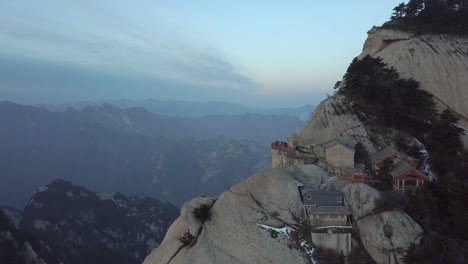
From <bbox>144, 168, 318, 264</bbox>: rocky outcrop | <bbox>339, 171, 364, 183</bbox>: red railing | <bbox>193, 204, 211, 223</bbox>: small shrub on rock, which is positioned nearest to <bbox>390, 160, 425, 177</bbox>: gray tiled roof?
<bbox>339, 171, 364, 183</bbox>: red railing

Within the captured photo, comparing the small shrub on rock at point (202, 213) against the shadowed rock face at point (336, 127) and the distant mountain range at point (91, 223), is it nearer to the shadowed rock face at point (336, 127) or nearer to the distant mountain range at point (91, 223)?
the shadowed rock face at point (336, 127)

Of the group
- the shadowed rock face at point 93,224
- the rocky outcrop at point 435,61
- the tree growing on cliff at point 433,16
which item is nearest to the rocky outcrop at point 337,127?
the rocky outcrop at point 435,61

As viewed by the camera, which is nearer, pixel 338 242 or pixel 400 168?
pixel 338 242

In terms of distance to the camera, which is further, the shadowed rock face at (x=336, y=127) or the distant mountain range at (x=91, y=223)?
the distant mountain range at (x=91, y=223)

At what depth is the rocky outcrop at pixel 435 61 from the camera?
64062 millimetres

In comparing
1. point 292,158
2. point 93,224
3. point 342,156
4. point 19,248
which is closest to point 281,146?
point 292,158

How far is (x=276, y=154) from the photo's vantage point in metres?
60.1

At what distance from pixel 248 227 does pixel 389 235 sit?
14473 millimetres

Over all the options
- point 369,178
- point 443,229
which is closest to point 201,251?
point 369,178

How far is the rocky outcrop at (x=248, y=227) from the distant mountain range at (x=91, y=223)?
9471 cm

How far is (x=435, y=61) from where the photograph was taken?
6700 centimetres

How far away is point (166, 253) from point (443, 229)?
3072cm

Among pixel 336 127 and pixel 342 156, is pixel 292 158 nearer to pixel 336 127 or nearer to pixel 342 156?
pixel 342 156

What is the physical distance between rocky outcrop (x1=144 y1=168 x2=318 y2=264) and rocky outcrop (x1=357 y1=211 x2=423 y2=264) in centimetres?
694
